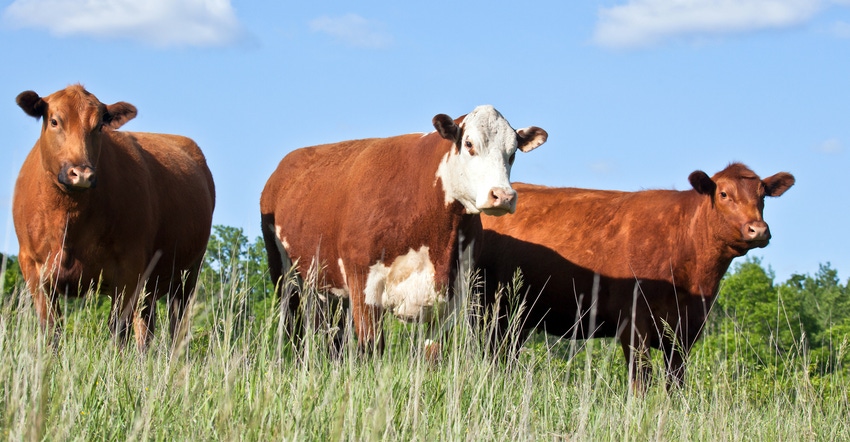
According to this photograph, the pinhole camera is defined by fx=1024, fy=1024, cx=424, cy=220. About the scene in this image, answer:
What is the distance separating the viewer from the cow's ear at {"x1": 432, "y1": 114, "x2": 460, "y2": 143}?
827 cm

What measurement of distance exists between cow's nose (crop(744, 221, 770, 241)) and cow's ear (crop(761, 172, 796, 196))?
90cm

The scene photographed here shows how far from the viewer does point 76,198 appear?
27.0 ft

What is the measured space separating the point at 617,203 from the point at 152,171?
Answer: 472 cm

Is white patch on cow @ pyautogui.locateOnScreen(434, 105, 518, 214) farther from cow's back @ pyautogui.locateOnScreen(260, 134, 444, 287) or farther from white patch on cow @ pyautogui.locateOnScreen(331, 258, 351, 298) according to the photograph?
white patch on cow @ pyautogui.locateOnScreen(331, 258, 351, 298)

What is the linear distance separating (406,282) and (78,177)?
2.69 m

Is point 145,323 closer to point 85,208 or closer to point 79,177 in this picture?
point 85,208

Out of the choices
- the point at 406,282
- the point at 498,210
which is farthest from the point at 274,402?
the point at 406,282

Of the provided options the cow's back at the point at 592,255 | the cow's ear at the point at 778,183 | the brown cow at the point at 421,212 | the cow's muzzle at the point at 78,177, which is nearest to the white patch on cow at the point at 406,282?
the brown cow at the point at 421,212

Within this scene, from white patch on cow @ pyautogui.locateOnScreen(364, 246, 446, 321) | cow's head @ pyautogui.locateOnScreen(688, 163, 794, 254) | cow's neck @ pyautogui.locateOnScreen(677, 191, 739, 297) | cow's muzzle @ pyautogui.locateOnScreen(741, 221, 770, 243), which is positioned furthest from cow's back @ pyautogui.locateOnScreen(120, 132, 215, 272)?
cow's muzzle @ pyautogui.locateOnScreen(741, 221, 770, 243)

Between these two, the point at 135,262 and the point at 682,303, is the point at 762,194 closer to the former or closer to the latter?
the point at 682,303

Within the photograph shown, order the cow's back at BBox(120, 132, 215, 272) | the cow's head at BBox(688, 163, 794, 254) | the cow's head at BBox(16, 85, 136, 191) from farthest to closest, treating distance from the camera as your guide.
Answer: the cow's back at BBox(120, 132, 215, 272) < the cow's head at BBox(688, 163, 794, 254) < the cow's head at BBox(16, 85, 136, 191)

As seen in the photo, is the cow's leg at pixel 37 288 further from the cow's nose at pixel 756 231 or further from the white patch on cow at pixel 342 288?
the cow's nose at pixel 756 231

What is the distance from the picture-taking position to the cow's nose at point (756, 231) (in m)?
9.34

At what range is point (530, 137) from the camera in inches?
352
